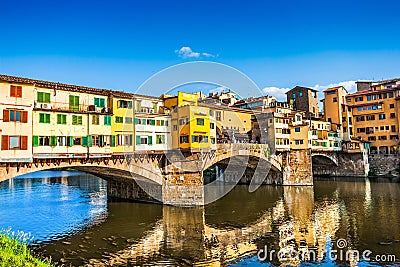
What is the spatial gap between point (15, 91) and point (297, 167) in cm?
4928

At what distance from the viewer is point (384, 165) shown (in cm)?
6931

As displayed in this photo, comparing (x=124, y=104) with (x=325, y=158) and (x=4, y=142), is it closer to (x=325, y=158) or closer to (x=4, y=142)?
(x=4, y=142)

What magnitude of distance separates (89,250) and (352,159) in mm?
65675

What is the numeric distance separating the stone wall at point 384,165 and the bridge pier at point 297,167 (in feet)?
68.6

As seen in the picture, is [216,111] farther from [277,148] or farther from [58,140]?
[58,140]

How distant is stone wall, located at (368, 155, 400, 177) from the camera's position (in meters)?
67.2

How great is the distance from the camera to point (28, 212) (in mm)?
37375

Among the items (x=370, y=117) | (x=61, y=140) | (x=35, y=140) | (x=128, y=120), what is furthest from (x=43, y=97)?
(x=370, y=117)

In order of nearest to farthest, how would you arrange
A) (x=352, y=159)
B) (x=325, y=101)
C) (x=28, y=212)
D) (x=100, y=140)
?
(x=100, y=140) < (x=28, y=212) < (x=352, y=159) < (x=325, y=101)

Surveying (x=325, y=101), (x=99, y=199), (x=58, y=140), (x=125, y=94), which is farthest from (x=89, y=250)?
(x=325, y=101)

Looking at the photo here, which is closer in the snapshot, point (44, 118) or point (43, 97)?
point (44, 118)

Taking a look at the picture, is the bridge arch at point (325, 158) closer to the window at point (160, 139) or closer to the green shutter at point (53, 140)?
the window at point (160, 139)

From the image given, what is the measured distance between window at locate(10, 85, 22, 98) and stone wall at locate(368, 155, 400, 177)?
70.3 meters

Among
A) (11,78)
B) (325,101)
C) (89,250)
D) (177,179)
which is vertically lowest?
(89,250)
